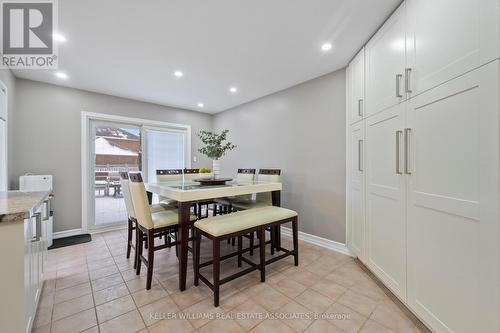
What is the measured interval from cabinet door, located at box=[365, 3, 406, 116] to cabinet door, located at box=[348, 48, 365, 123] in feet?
0.35

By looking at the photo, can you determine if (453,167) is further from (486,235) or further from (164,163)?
(164,163)

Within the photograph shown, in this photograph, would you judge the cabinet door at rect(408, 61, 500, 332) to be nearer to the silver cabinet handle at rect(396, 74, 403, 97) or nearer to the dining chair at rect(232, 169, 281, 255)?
the silver cabinet handle at rect(396, 74, 403, 97)

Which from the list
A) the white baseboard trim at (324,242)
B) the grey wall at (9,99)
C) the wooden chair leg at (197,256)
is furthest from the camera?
the white baseboard trim at (324,242)

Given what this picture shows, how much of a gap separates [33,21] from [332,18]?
2650 millimetres

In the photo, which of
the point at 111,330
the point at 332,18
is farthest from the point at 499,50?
the point at 111,330

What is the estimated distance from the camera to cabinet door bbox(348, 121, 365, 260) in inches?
88.4

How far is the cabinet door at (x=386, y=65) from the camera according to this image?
1.64 m

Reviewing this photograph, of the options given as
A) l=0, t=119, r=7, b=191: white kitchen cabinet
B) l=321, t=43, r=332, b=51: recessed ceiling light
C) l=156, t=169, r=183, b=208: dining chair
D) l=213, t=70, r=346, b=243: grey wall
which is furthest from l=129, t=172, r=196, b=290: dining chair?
l=321, t=43, r=332, b=51: recessed ceiling light

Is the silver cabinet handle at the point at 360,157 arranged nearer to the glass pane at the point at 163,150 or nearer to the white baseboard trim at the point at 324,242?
the white baseboard trim at the point at 324,242

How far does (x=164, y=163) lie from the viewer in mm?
4391

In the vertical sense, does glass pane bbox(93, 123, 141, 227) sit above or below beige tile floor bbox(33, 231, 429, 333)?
above

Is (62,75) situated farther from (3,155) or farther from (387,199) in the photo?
(387,199)

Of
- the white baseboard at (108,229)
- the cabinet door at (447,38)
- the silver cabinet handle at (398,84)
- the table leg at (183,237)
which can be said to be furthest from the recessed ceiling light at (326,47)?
the white baseboard at (108,229)

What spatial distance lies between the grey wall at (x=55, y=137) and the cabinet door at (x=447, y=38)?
14.1ft
